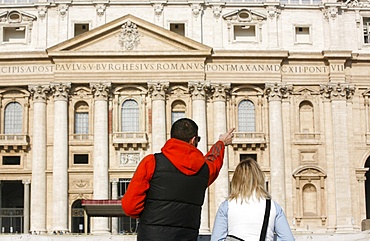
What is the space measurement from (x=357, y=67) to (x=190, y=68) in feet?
39.1

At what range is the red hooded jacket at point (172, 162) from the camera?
727 cm

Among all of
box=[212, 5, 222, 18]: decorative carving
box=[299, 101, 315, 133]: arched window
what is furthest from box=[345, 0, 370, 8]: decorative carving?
box=[212, 5, 222, 18]: decorative carving

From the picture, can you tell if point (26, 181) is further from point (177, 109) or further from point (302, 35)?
point (302, 35)

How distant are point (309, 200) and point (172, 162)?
133 ft

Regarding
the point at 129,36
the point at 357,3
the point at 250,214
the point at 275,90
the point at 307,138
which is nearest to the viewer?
the point at 250,214

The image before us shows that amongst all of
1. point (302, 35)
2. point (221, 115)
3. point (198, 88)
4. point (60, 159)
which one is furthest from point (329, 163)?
point (60, 159)

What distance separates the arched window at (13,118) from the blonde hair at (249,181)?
4133 centimetres

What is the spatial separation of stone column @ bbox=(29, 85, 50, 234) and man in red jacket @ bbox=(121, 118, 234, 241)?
38694 mm

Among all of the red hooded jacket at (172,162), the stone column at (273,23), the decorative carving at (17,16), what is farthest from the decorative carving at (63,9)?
the red hooded jacket at (172,162)

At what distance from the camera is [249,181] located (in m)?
7.12

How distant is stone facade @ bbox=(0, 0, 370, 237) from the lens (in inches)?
1795

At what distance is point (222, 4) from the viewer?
1882 inches

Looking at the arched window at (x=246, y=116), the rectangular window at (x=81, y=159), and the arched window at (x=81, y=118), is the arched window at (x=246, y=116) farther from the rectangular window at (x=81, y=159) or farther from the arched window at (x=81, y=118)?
the rectangular window at (x=81, y=159)

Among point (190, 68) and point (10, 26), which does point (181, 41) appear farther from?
point (10, 26)
